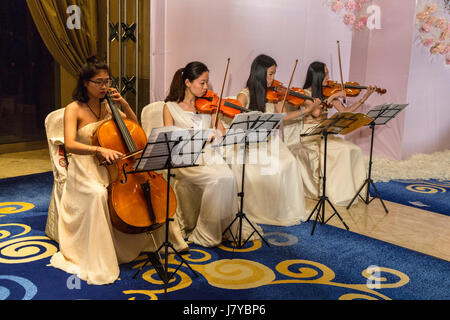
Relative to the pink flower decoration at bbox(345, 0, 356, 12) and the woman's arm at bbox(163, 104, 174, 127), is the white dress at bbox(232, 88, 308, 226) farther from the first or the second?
the pink flower decoration at bbox(345, 0, 356, 12)

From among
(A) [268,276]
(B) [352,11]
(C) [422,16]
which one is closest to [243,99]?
(A) [268,276]

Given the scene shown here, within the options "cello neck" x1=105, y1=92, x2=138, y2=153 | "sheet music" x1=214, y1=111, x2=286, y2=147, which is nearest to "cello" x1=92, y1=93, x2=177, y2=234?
"cello neck" x1=105, y1=92, x2=138, y2=153

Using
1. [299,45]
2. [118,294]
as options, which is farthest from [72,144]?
[299,45]

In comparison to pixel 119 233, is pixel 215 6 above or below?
above

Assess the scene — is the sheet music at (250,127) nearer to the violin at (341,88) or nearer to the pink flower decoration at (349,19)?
the violin at (341,88)

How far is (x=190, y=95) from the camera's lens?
3500 millimetres

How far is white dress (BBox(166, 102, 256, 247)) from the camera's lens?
3.26 metres

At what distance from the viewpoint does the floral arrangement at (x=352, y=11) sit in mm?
5603

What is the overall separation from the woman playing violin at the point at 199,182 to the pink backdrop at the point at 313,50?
0.78 metres

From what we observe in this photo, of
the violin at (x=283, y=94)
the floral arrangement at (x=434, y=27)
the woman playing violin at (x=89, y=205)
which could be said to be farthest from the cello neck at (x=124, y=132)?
the floral arrangement at (x=434, y=27)

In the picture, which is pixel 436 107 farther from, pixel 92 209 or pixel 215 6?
pixel 92 209

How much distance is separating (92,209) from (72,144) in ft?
1.40

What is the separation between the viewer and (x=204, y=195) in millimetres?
3277

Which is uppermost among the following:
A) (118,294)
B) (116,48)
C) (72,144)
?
(116,48)
